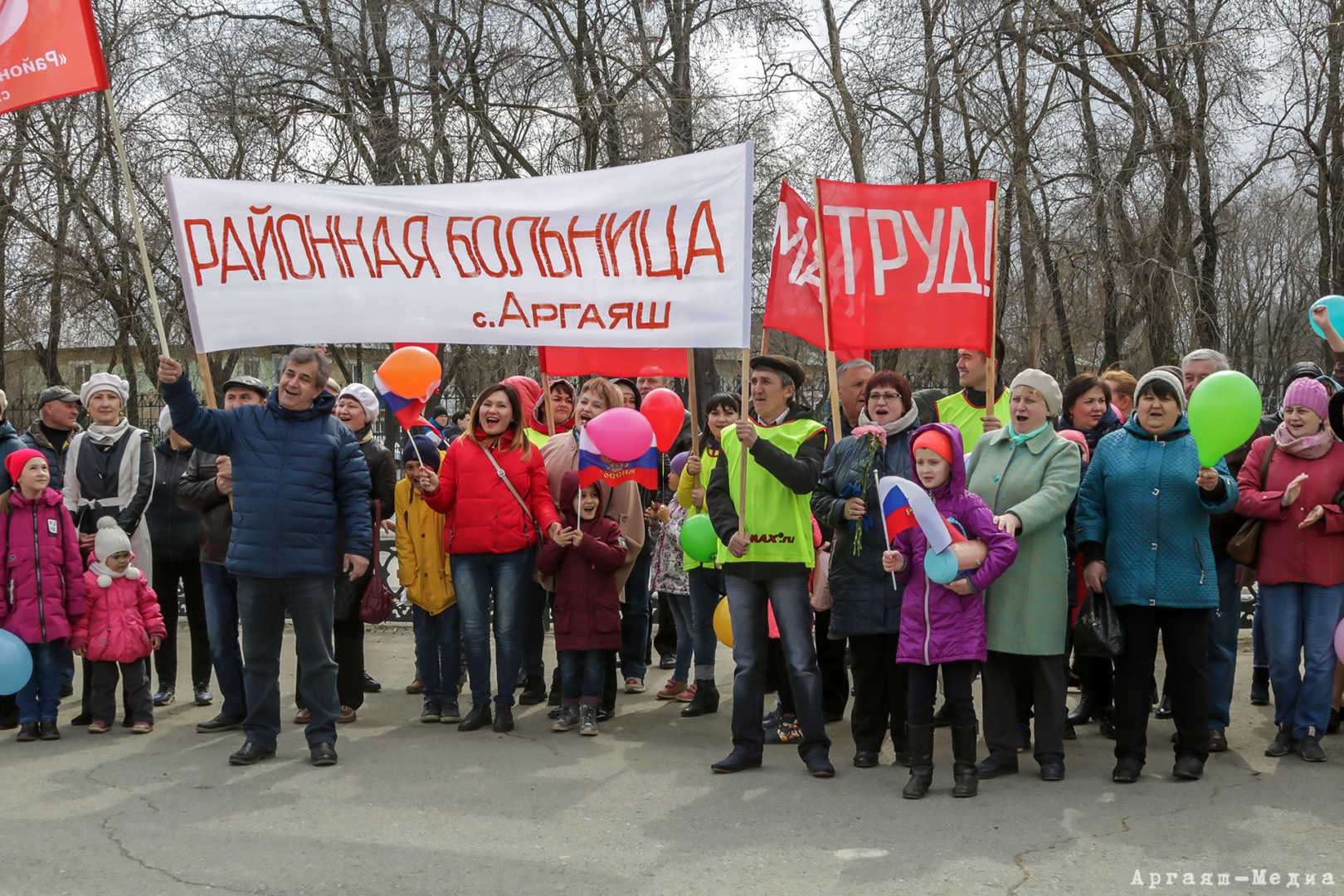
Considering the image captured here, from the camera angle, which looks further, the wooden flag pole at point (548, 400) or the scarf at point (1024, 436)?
the wooden flag pole at point (548, 400)

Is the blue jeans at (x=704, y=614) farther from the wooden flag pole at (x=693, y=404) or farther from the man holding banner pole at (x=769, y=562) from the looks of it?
the man holding banner pole at (x=769, y=562)

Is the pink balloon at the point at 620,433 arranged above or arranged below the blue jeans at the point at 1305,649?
above

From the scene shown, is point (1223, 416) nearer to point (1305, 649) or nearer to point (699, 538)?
point (1305, 649)

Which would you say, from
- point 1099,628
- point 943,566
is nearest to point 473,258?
point 943,566

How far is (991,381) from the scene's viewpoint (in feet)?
21.4

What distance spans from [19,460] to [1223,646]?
6520mm

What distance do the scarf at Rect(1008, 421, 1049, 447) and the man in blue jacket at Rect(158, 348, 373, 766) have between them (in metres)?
3.15

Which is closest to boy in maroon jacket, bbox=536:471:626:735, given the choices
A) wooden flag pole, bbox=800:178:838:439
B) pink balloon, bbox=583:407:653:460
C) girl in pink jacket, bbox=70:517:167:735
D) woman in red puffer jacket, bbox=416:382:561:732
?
woman in red puffer jacket, bbox=416:382:561:732

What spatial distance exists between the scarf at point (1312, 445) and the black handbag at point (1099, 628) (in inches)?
55.0

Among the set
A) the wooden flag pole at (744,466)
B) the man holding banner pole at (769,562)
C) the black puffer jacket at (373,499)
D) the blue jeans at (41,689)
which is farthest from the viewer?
the black puffer jacket at (373,499)

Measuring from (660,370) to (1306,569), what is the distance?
4.09 metres

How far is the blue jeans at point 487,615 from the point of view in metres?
6.88

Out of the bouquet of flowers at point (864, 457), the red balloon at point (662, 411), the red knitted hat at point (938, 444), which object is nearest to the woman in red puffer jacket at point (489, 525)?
the red balloon at point (662, 411)

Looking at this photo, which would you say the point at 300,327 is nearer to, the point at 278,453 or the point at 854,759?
the point at 278,453
